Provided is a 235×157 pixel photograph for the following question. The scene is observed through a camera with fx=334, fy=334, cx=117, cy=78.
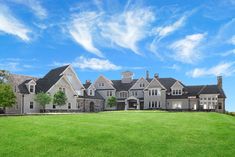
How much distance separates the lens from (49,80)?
69.4 meters

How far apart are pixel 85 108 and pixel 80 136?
194ft

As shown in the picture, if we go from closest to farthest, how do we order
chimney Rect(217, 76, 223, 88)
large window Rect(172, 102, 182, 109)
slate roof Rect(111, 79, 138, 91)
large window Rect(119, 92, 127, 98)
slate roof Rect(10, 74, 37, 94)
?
slate roof Rect(10, 74, 37, 94), large window Rect(172, 102, 182, 109), chimney Rect(217, 76, 223, 88), large window Rect(119, 92, 127, 98), slate roof Rect(111, 79, 138, 91)

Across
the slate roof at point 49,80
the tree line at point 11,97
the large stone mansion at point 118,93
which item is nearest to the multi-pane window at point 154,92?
the large stone mansion at point 118,93

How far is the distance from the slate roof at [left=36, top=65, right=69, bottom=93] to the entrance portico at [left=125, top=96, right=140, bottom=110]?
22.4m

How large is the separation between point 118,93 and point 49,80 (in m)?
26.5

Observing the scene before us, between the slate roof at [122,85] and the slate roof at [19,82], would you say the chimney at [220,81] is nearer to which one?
the slate roof at [122,85]

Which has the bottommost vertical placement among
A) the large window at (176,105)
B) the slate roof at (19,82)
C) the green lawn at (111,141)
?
the green lawn at (111,141)

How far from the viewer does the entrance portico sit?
86.7m

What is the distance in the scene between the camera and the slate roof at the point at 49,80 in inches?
2611

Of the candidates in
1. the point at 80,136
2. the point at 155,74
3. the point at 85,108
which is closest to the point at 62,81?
the point at 85,108

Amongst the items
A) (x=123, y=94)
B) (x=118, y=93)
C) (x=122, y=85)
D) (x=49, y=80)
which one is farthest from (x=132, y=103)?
(x=49, y=80)

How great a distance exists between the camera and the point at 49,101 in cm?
6159

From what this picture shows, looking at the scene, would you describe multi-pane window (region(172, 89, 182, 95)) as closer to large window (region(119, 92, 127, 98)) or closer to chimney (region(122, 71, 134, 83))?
large window (region(119, 92, 127, 98))

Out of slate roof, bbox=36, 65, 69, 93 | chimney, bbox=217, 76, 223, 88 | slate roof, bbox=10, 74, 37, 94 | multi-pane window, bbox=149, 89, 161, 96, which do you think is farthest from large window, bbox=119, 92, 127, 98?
slate roof, bbox=10, 74, 37, 94
